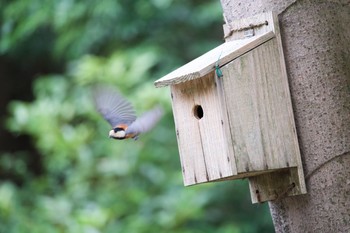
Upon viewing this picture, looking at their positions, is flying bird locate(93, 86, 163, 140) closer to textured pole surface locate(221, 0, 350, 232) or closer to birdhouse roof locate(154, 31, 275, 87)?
birdhouse roof locate(154, 31, 275, 87)

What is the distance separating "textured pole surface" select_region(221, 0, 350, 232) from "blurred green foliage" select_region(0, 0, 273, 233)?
2.85 meters

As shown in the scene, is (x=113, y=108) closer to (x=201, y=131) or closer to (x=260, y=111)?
(x=201, y=131)

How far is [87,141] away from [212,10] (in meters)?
2.01

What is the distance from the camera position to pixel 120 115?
11.8ft

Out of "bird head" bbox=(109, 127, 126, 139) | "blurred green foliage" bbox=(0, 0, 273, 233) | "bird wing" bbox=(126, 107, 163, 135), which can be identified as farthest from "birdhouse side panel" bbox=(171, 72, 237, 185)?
"blurred green foliage" bbox=(0, 0, 273, 233)

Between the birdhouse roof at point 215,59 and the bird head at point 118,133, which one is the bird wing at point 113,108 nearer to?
the bird head at point 118,133

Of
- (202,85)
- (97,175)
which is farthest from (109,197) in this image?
(202,85)

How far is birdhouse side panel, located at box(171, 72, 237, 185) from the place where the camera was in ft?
9.62

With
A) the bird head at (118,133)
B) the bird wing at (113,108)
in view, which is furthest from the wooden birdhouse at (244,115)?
the bird wing at (113,108)

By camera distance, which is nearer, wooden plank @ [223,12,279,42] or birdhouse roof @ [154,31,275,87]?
birdhouse roof @ [154,31,275,87]

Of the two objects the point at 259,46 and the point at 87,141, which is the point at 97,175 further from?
the point at 259,46

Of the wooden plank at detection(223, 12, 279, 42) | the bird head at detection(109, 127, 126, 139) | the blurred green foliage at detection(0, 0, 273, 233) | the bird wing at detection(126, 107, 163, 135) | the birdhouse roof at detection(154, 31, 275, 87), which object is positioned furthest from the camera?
the blurred green foliage at detection(0, 0, 273, 233)

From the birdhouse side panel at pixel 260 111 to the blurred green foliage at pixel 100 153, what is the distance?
2.84 metres

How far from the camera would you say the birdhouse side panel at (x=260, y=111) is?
2.92 m
